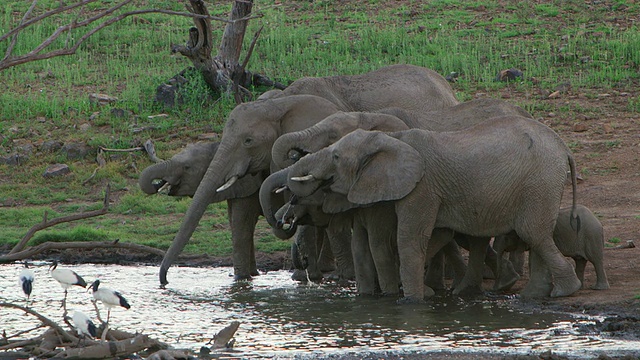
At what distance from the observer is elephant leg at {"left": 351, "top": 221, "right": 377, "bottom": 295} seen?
30.9 feet

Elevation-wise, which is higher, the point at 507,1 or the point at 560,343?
the point at 507,1

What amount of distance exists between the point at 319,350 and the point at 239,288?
287cm

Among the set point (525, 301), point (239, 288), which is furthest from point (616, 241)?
point (239, 288)

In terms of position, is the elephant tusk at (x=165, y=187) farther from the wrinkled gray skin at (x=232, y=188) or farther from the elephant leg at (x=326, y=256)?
the elephant leg at (x=326, y=256)

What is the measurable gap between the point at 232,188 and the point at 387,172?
2220mm

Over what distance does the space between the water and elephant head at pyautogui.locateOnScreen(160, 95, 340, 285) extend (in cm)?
67

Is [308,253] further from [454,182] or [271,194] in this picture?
[454,182]

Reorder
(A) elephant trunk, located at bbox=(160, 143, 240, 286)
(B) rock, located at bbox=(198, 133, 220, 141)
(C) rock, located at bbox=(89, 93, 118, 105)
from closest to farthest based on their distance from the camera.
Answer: (A) elephant trunk, located at bbox=(160, 143, 240, 286) → (B) rock, located at bbox=(198, 133, 220, 141) → (C) rock, located at bbox=(89, 93, 118, 105)

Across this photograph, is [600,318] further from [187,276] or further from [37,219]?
[37,219]

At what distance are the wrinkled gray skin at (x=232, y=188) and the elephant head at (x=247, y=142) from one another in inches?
13.6

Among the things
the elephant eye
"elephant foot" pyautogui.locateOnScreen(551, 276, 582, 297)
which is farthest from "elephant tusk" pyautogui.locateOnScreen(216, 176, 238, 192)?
"elephant foot" pyautogui.locateOnScreen(551, 276, 582, 297)

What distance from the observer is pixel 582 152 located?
13.7 meters

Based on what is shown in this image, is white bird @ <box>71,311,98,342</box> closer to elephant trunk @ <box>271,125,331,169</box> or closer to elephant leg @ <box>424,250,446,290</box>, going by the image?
elephant trunk @ <box>271,125,331,169</box>

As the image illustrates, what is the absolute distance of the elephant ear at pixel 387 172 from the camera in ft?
28.2
